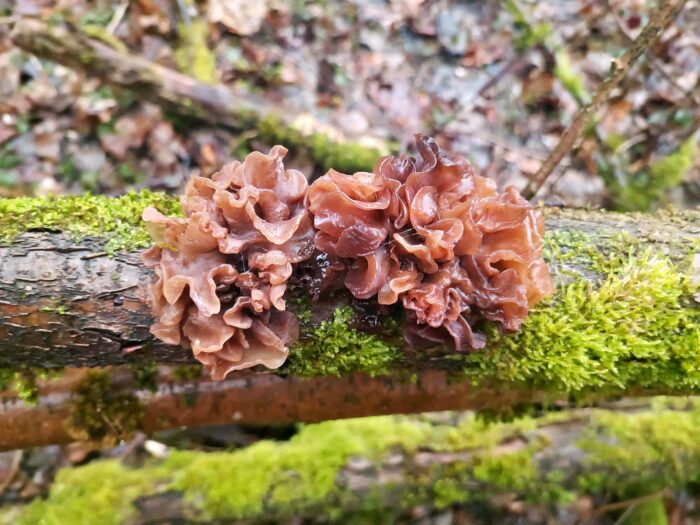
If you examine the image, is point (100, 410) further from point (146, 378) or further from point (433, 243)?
point (433, 243)

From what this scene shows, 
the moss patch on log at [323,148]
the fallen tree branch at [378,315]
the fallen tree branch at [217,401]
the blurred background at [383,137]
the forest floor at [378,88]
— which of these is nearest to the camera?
the fallen tree branch at [378,315]

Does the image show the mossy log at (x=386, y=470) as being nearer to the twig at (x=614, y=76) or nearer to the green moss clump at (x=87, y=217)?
the twig at (x=614, y=76)

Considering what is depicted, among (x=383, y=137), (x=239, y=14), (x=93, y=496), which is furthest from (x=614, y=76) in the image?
(x=239, y=14)

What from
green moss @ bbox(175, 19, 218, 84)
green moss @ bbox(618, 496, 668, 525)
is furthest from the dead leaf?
green moss @ bbox(618, 496, 668, 525)

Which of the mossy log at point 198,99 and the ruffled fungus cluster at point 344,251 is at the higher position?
the mossy log at point 198,99

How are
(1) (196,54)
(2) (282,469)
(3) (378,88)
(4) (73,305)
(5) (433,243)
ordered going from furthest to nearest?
1. (3) (378,88)
2. (1) (196,54)
3. (2) (282,469)
4. (4) (73,305)
5. (5) (433,243)

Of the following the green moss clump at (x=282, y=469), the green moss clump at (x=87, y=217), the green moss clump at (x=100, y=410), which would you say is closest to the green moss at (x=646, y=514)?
the green moss clump at (x=282, y=469)
